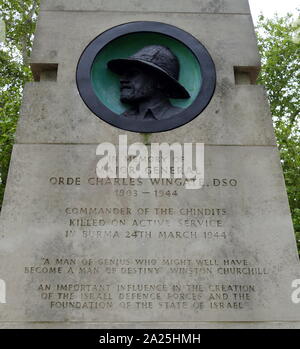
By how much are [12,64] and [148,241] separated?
14.5 m

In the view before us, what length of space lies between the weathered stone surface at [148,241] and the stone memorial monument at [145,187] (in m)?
0.01

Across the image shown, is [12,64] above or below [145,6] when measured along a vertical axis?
above

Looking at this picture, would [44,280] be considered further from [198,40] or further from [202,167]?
[198,40]

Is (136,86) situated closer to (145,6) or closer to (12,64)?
(145,6)

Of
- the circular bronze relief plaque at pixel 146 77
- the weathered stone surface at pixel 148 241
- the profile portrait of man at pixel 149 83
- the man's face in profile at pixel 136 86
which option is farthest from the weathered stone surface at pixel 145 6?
the weathered stone surface at pixel 148 241

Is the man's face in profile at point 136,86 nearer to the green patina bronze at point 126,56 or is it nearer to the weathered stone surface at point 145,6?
the green patina bronze at point 126,56

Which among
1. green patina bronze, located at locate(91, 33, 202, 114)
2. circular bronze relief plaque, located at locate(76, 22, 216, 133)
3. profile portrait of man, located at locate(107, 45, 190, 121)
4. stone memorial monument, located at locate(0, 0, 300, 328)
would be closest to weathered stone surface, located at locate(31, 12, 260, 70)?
stone memorial monument, located at locate(0, 0, 300, 328)

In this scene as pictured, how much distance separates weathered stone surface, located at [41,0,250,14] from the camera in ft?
21.4

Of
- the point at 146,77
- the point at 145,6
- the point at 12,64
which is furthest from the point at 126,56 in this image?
the point at 12,64

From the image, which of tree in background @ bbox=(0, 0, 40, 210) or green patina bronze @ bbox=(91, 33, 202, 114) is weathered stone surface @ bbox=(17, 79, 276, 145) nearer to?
green patina bronze @ bbox=(91, 33, 202, 114)

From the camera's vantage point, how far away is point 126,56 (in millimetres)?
6324

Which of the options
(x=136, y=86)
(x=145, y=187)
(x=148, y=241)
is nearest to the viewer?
(x=148, y=241)

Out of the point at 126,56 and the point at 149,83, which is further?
the point at 126,56
